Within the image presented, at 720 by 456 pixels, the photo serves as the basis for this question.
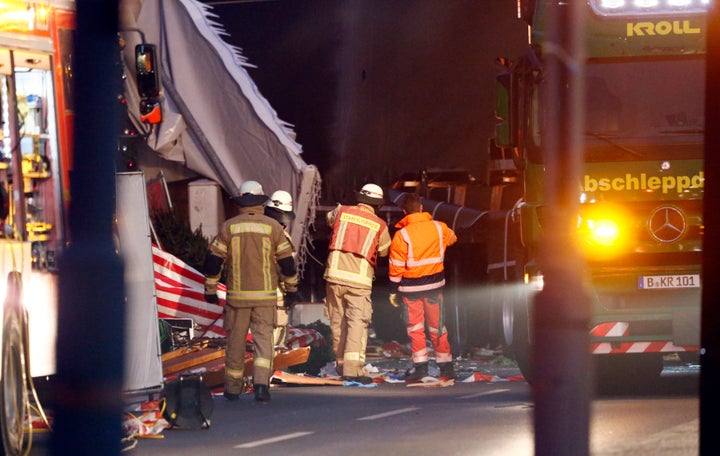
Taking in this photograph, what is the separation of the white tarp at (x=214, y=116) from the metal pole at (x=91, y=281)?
694 centimetres

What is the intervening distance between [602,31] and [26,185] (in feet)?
15.3

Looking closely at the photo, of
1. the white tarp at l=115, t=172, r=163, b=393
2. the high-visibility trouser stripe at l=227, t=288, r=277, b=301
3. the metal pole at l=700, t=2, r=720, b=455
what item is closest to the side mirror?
the white tarp at l=115, t=172, r=163, b=393

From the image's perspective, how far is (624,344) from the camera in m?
12.4

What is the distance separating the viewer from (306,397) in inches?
532

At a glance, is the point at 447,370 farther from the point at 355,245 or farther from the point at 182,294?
the point at 182,294

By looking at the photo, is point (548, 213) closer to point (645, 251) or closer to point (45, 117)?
point (45, 117)

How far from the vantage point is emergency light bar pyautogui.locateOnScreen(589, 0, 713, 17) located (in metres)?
12.3

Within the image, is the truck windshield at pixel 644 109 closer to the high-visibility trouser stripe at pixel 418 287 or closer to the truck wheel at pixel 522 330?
the truck wheel at pixel 522 330

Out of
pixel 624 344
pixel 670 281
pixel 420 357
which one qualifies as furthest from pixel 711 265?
pixel 420 357

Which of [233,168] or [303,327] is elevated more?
[233,168]

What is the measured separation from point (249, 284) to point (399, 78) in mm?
5849

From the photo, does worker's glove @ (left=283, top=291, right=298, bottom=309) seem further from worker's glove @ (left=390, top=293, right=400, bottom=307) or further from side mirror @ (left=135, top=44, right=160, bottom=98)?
side mirror @ (left=135, top=44, right=160, bottom=98)

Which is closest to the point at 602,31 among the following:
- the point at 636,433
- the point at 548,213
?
the point at 636,433

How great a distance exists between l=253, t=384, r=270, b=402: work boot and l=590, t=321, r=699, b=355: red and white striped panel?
264 cm
